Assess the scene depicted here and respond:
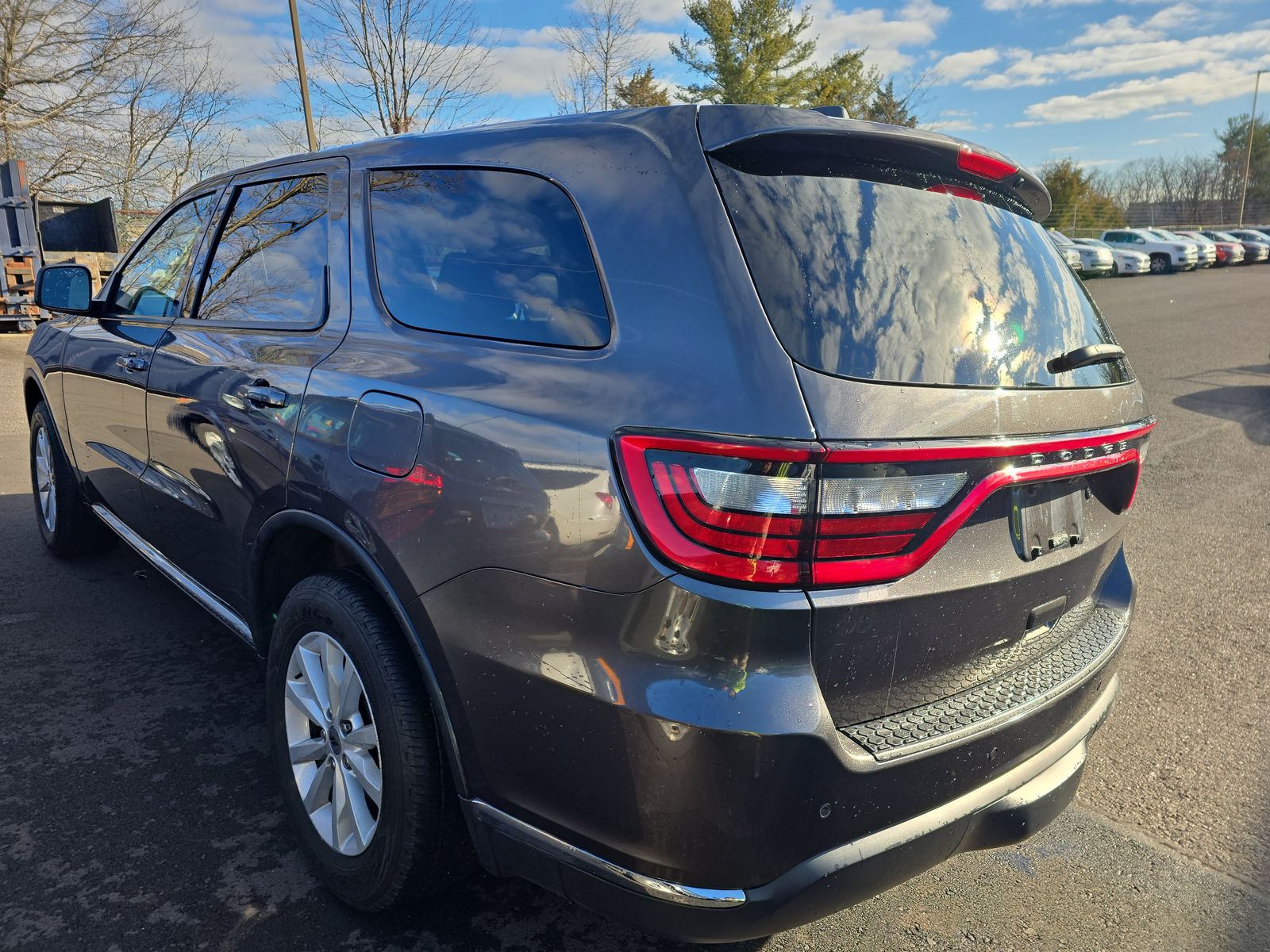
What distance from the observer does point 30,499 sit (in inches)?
236

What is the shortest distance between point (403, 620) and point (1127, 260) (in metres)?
37.8

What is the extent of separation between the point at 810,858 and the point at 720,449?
2.41ft

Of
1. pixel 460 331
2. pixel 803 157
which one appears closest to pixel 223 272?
pixel 460 331

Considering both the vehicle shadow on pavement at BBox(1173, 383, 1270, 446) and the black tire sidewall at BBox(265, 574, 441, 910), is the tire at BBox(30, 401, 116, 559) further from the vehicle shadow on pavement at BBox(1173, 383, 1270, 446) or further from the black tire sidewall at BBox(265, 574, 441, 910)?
the vehicle shadow on pavement at BBox(1173, 383, 1270, 446)

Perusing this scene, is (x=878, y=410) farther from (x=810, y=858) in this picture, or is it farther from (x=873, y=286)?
(x=810, y=858)

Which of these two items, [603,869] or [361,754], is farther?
[361,754]

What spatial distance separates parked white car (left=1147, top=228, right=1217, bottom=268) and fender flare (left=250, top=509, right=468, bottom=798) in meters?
40.3

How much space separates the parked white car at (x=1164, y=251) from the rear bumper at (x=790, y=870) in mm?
38457

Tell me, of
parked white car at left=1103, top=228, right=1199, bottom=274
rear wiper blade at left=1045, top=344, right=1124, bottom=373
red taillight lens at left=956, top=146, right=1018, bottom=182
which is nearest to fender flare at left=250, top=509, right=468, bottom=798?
rear wiper blade at left=1045, top=344, right=1124, bottom=373

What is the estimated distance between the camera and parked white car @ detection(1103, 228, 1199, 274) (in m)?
34.1

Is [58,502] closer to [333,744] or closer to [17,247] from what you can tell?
[333,744]

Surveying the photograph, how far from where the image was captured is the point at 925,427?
61.5 inches

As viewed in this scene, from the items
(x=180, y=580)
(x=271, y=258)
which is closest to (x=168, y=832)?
(x=180, y=580)

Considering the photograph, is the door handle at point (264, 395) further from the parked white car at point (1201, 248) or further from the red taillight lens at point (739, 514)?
the parked white car at point (1201, 248)
